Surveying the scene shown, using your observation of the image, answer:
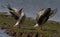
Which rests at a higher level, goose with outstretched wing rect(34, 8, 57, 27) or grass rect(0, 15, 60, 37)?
goose with outstretched wing rect(34, 8, 57, 27)

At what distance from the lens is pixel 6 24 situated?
1501 inches

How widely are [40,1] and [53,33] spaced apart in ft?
112

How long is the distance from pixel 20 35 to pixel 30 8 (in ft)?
80.1

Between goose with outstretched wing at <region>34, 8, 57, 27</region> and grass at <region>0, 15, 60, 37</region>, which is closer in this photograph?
grass at <region>0, 15, 60, 37</region>

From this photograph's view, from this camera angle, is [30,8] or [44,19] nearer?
[44,19]

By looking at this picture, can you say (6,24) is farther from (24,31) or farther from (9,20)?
(24,31)

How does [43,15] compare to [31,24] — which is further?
[31,24]

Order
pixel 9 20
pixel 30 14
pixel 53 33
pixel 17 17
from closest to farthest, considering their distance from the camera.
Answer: pixel 53 33
pixel 17 17
pixel 9 20
pixel 30 14

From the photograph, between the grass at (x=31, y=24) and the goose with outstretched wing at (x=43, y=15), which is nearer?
the grass at (x=31, y=24)

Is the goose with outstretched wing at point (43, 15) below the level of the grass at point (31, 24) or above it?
above

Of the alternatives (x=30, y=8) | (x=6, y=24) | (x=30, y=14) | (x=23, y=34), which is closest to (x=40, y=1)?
(x=30, y=8)

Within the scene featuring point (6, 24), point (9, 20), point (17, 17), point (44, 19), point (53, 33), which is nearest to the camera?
point (53, 33)

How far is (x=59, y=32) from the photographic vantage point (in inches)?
1182

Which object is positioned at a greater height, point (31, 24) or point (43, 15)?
point (43, 15)
